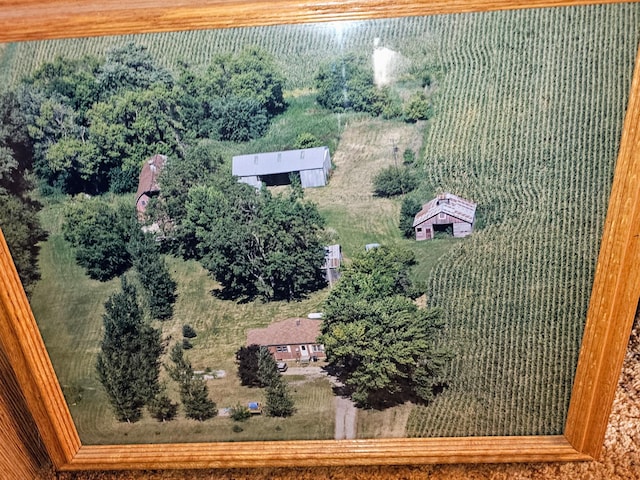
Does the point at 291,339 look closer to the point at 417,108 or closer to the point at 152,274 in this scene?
the point at 152,274

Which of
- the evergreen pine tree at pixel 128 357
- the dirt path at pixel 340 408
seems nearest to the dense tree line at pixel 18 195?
the evergreen pine tree at pixel 128 357

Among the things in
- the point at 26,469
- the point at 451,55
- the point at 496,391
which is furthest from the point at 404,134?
the point at 26,469

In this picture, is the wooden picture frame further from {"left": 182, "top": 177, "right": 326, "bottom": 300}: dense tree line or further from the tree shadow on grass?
{"left": 182, "top": 177, "right": 326, "bottom": 300}: dense tree line

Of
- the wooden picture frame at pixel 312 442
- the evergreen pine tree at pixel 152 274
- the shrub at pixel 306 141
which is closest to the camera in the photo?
the wooden picture frame at pixel 312 442

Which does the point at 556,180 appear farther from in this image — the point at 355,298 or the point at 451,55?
the point at 355,298

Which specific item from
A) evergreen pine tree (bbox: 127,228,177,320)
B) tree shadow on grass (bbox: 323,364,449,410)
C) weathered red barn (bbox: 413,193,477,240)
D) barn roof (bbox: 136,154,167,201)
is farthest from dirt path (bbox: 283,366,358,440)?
barn roof (bbox: 136,154,167,201)

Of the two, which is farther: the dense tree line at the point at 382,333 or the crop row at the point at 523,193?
the dense tree line at the point at 382,333

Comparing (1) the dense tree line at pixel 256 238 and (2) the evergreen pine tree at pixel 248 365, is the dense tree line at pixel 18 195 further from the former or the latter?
(2) the evergreen pine tree at pixel 248 365

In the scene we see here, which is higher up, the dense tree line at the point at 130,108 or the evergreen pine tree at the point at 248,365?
the dense tree line at the point at 130,108

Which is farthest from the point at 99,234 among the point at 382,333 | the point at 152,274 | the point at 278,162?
the point at 382,333
